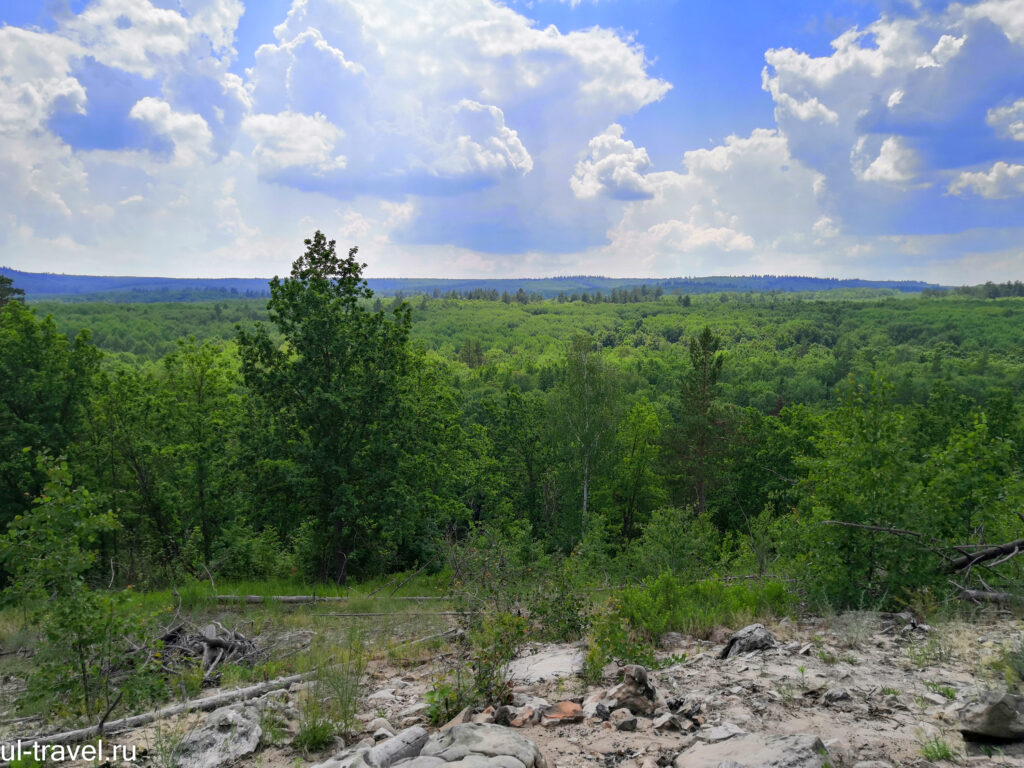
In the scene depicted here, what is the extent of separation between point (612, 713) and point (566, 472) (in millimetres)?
29225

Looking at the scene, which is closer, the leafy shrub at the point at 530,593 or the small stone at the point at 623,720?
the small stone at the point at 623,720

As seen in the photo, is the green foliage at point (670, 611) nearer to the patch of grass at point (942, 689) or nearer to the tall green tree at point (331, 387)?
the patch of grass at point (942, 689)

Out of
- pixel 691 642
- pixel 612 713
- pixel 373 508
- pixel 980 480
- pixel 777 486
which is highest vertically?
pixel 980 480

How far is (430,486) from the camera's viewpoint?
20.6 metres

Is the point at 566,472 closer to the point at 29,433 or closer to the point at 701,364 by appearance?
the point at 701,364

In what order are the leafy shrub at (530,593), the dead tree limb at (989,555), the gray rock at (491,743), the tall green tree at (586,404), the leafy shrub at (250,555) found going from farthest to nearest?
the tall green tree at (586,404), the leafy shrub at (250,555), the leafy shrub at (530,593), the dead tree limb at (989,555), the gray rock at (491,743)

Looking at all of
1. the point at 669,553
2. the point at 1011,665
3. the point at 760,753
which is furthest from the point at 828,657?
the point at 669,553

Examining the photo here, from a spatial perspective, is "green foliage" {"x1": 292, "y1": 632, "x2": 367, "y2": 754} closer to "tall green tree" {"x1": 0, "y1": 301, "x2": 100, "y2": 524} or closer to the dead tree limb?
the dead tree limb

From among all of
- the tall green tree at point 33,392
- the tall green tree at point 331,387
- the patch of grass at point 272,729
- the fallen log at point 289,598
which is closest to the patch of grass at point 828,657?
the patch of grass at point 272,729

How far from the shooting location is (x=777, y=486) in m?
32.4

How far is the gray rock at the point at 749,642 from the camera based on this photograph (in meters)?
6.22

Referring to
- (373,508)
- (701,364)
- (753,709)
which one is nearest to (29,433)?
(373,508)

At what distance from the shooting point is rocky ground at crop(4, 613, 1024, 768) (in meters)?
3.95

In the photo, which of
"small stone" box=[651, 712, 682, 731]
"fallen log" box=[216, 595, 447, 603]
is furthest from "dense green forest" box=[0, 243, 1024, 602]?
"small stone" box=[651, 712, 682, 731]
